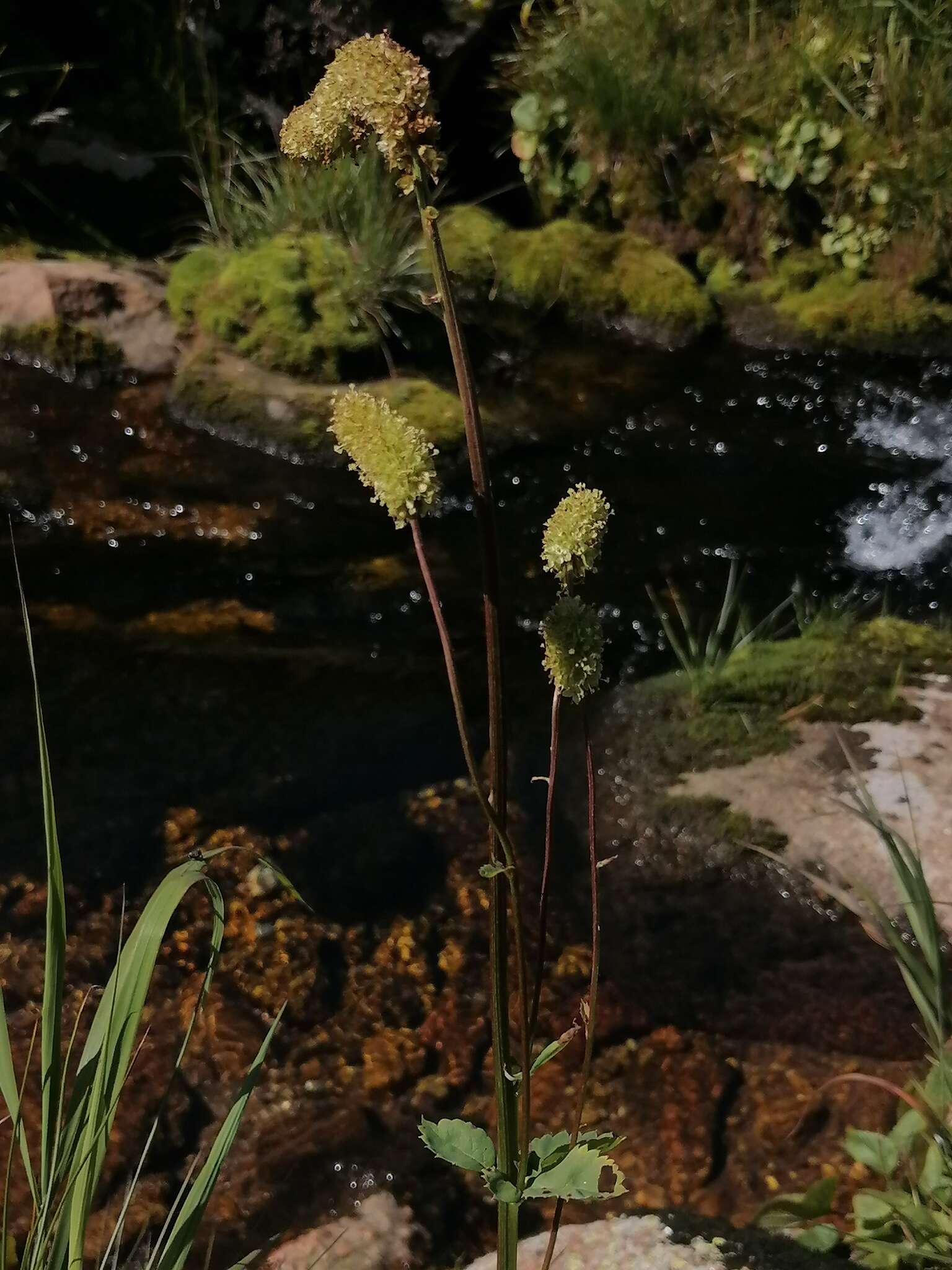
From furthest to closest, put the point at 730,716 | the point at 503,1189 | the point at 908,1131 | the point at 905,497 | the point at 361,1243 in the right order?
the point at 905,497
the point at 730,716
the point at 361,1243
the point at 908,1131
the point at 503,1189

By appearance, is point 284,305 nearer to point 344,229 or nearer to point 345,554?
point 344,229

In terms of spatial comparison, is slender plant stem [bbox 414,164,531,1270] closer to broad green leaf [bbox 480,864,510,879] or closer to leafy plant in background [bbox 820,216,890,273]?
broad green leaf [bbox 480,864,510,879]

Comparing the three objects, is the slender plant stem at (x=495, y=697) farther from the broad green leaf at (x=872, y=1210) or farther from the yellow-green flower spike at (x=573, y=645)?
the broad green leaf at (x=872, y=1210)

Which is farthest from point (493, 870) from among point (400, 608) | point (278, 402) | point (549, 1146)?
point (278, 402)

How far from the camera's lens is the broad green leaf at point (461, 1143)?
1076 mm

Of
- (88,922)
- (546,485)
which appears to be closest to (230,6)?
(546,485)

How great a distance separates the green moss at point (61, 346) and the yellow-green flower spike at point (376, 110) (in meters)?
4.28

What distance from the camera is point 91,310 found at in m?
4.74

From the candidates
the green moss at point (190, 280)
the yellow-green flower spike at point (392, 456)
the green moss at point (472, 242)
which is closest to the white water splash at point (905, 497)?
the green moss at point (472, 242)

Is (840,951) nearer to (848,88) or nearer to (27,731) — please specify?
A: (27,731)

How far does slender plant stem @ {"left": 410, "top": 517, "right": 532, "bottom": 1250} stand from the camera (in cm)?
86

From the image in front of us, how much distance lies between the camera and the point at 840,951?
2469mm

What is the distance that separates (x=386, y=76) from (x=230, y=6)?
5.48 meters

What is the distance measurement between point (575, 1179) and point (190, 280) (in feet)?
15.4
